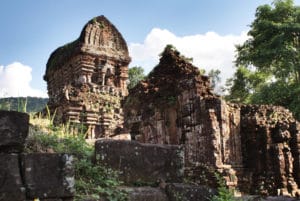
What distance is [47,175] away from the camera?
2.98m

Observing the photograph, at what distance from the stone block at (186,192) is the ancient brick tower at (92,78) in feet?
41.5

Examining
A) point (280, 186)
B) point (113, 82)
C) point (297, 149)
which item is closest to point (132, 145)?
point (280, 186)

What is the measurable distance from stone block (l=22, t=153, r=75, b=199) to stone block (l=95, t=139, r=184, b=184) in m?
0.51

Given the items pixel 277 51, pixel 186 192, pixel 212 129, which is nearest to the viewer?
pixel 186 192

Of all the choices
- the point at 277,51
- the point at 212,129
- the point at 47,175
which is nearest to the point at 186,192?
the point at 47,175

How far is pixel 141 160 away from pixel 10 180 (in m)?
Result: 1.26

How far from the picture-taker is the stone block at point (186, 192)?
350 centimetres

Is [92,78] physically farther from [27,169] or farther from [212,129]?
[27,169]

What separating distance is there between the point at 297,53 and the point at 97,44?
34.8 ft

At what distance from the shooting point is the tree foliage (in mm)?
18827

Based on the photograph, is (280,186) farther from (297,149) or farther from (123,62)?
(123,62)

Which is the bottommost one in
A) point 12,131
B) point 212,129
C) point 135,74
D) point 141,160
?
point 141,160

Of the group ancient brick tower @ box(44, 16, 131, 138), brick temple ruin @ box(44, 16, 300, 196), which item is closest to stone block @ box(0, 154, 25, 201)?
brick temple ruin @ box(44, 16, 300, 196)

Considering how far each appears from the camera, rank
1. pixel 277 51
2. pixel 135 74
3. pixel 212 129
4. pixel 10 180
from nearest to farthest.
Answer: pixel 10 180
pixel 212 129
pixel 277 51
pixel 135 74
